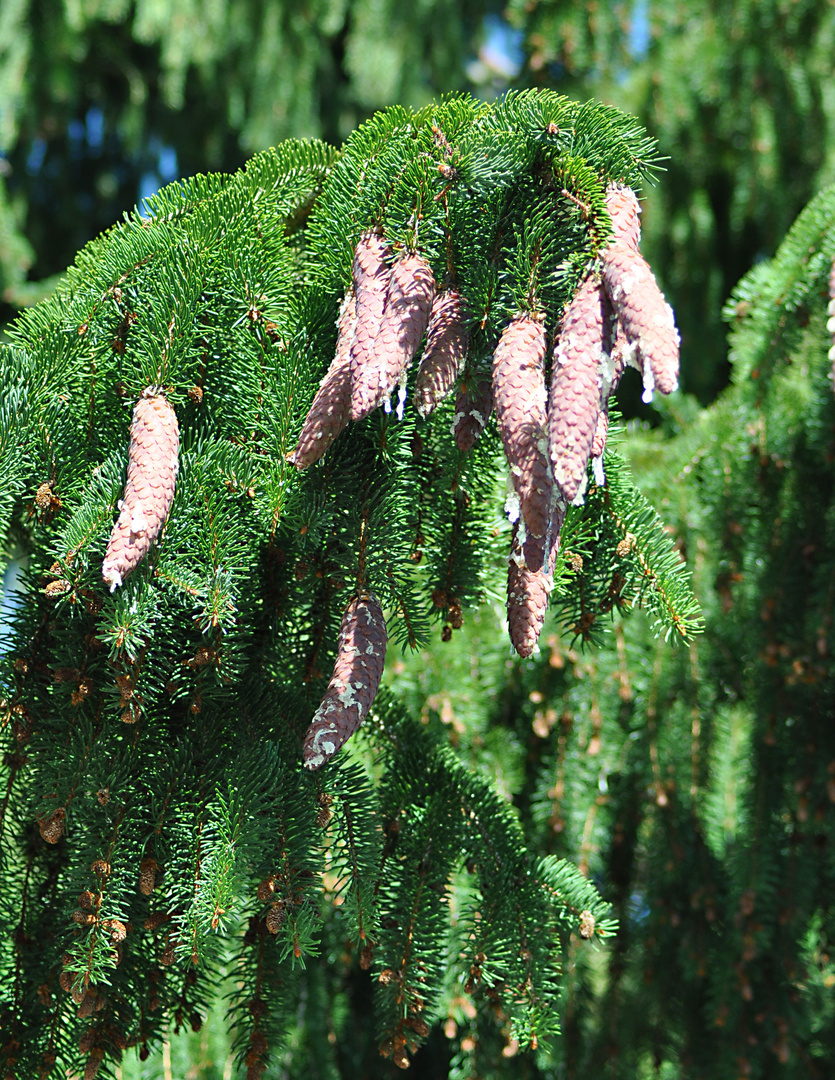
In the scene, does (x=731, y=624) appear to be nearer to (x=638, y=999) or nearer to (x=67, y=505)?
(x=638, y=999)

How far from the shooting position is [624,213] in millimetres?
825

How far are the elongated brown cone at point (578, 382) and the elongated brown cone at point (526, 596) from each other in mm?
80

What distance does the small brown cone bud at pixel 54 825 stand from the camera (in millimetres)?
817

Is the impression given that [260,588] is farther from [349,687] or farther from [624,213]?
[624,213]

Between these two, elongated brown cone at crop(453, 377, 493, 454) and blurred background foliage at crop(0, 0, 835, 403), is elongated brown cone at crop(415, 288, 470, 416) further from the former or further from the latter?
blurred background foliage at crop(0, 0, 835, 403)

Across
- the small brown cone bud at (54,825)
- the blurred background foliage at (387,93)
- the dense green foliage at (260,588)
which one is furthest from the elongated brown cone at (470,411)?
the blurred background foliage at (387,93)

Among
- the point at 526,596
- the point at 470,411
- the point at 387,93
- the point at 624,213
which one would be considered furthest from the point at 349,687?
the point at 387,93

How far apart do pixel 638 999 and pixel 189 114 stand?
8.86 ft

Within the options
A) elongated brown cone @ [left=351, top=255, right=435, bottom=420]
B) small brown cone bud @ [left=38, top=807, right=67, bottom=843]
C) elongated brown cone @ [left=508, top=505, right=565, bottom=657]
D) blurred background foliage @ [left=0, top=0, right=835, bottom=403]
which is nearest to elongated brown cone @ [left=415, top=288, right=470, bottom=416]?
elongated brown cone @ [left=351, top=255, right=435, bottom=420]

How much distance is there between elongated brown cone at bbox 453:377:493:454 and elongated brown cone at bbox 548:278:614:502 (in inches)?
4.5

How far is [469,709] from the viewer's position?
1557 millimetres

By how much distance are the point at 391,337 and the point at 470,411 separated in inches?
5.0

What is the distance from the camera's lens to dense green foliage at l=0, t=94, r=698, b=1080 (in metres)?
0.84

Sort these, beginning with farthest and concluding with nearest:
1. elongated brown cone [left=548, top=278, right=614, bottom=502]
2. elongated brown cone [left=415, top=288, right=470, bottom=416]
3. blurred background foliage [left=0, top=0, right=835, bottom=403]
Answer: blurred background foliage [left=0, top=0, right=835, bottom=403] → elongated brown cone [left=415, top=288, right=470, bottom=416] → elongated brown cone [left=548, top=278, right=614, bottom=502]
